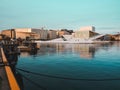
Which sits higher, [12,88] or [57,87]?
[12,88]

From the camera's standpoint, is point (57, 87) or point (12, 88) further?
point (57, 87)

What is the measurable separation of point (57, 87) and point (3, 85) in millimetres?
5514

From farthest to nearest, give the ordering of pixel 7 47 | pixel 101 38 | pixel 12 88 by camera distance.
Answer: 1. pixel 101 38
2. pixel 7 47
3. pixel 12 88

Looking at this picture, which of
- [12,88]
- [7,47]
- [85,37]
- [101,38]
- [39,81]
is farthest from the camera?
[101,38]

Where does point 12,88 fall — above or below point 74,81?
above

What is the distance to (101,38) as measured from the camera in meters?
164

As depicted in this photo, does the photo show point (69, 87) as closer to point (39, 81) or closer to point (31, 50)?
point (39, 81)

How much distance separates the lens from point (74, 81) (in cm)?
1385

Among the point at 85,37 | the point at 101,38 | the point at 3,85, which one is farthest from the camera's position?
the point at 101,38

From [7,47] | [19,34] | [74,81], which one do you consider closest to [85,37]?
[19,34]

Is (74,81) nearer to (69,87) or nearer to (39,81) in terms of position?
(69,87)

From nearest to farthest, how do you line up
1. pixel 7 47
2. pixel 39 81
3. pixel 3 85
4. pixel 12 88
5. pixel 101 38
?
pixel 12 88
pixel 3 85
pixel 39 81
pixel 7 47
pixel 101 38

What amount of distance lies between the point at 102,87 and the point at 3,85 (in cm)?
718

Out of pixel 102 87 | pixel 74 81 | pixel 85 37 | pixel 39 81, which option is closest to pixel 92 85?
pixel 102 87
